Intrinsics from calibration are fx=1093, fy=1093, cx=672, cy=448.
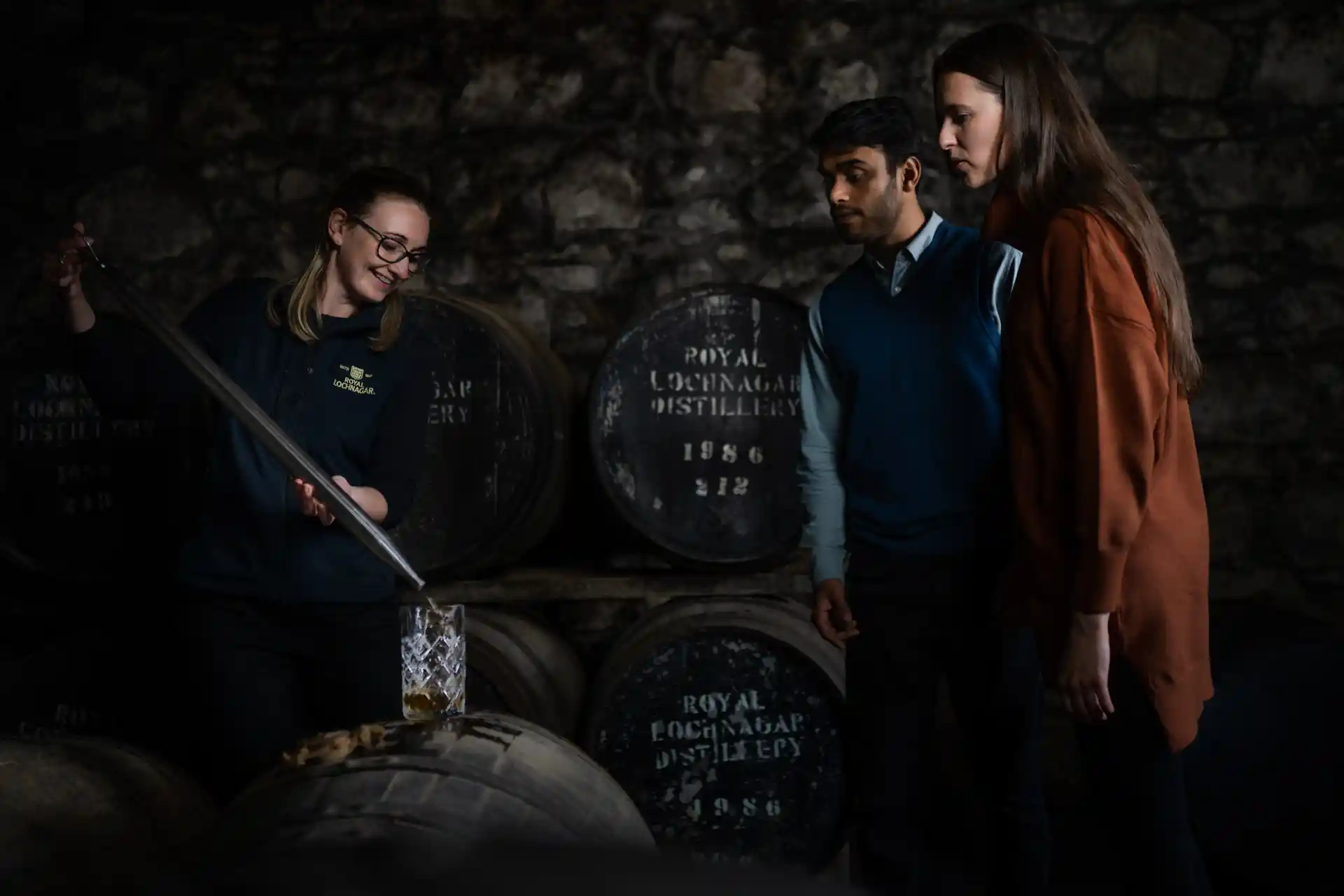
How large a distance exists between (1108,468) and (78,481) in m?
2.27

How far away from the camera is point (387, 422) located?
1931 mm

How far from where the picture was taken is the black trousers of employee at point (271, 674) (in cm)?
175

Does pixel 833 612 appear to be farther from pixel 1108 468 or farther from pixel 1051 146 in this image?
pixel 1051 146

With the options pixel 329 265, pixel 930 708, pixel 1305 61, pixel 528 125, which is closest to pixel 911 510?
pixel 930 708

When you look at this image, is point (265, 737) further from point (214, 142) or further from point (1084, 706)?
point (214, 142)

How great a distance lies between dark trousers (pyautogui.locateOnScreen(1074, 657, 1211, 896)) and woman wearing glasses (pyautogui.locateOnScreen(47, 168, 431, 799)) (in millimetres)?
1134

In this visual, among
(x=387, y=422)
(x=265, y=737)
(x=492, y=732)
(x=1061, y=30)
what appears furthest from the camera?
(x=1061, y=30)

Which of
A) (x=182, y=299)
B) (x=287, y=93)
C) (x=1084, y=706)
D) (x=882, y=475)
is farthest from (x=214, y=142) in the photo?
(x=1084, y=706)

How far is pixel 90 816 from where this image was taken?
1.51 m

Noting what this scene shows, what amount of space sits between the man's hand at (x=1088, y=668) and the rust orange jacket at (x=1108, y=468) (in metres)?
0.03

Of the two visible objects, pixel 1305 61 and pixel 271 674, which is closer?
pixel 271 674

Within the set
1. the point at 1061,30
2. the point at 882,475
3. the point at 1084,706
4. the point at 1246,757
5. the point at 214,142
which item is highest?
the point at 1061,30

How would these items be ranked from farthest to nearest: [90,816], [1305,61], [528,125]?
[528,125]
[1305,61]
[90,816]

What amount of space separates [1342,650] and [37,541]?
2.97 m
